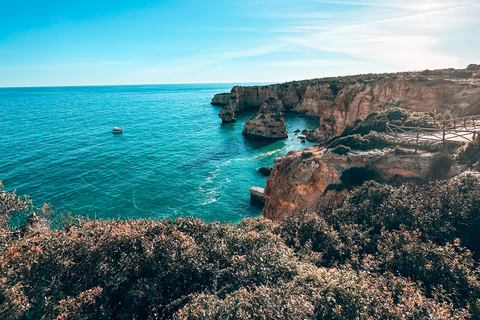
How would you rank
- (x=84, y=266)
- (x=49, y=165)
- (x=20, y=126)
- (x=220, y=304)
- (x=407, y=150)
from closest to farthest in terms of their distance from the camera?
(x=220, y=304) → (x=84, y=266) → (x=407, y=150) → (x=49, y=165) → (x=20, y=126)

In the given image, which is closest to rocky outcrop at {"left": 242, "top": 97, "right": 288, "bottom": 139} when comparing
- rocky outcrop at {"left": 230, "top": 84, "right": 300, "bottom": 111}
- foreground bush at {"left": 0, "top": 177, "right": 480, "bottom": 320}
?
rocky outcrop at {"left": 230, "top": 84, "right": 300, "bottom": 111}

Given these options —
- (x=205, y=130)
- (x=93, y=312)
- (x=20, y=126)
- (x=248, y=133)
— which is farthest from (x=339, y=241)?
(x=20, y=126)

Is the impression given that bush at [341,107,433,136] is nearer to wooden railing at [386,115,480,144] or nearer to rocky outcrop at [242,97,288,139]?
wooden railing at [386,115,480,144]

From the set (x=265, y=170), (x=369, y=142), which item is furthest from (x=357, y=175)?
(x=265, y=170)

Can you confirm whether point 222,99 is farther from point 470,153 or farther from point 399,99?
point 470,153

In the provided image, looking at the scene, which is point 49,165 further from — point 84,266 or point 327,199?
point 327,199

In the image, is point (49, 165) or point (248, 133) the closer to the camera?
point (49, 165)

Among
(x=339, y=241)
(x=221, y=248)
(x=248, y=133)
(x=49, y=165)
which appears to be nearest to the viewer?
(x=221, y=248)
